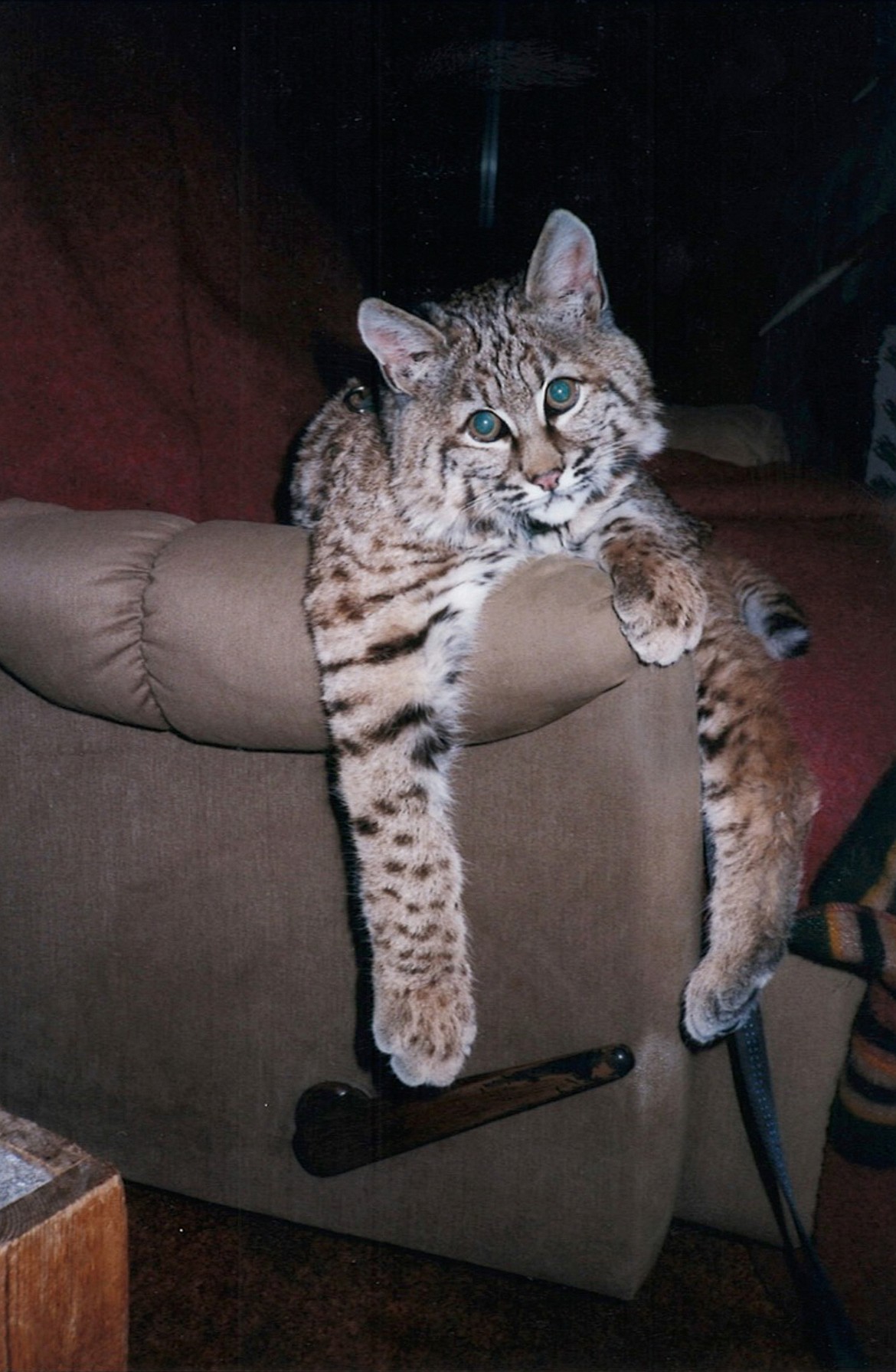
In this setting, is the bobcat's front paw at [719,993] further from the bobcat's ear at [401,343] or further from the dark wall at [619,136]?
the dark wall at [619,136]

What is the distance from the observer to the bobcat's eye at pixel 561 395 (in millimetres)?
1344

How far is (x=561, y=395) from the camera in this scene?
4.43 feet

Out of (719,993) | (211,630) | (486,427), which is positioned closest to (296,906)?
(211,630)

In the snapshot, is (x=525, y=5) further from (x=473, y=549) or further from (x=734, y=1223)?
(x=734, y=1223)

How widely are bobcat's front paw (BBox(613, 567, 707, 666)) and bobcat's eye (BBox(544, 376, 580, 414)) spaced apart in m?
0.35

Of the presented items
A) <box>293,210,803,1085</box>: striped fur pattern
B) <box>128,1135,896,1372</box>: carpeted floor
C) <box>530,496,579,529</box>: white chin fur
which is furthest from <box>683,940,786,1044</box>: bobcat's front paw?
<box>530,496,579,529</box>: white chin fur

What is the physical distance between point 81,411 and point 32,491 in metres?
0.14

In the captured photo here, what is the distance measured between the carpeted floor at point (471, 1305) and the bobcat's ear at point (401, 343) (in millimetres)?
1137

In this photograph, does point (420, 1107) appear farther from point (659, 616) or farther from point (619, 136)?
point (619, 136)

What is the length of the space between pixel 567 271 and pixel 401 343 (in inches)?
9.8

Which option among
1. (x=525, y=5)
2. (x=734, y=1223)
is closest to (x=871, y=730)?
(x=734, y=1223)

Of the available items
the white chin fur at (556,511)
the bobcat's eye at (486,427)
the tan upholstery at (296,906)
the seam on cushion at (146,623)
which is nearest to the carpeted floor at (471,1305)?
the tan upholstery at (296,906)

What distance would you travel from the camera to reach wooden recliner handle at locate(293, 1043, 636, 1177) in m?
1.12

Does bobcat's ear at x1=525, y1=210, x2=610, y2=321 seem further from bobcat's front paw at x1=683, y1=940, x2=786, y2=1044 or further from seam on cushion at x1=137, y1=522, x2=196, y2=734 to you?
bobcat's front paw at x1=683, y1=940, x2=786, y2=1044
